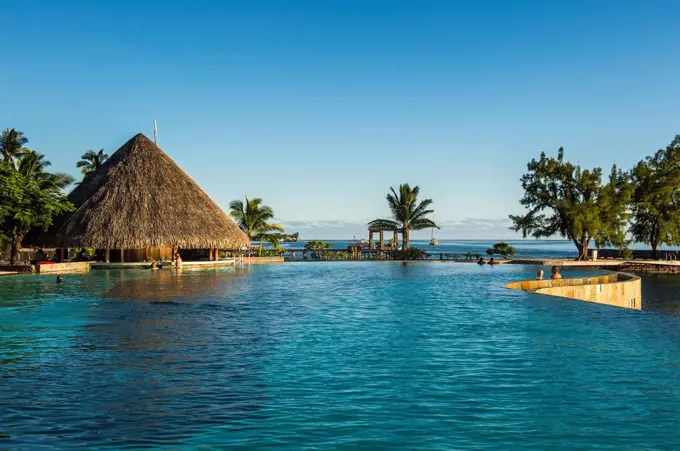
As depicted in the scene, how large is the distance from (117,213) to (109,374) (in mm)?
27189

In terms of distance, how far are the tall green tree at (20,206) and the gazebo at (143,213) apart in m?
1.75

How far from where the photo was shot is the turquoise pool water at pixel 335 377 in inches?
Answer: 260

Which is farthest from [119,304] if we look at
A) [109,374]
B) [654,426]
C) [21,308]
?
[654,426]

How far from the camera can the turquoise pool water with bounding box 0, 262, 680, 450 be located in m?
6.60

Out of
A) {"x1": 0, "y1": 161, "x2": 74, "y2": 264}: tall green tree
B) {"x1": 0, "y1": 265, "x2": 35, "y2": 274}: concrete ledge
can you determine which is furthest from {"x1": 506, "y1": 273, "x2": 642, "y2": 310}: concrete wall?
{"x1": 0, "y1": 161, "x2": 74, "y2": 264}: tall green tree

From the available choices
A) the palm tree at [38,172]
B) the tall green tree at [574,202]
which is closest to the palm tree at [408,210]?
the tall green tree at [574,202]

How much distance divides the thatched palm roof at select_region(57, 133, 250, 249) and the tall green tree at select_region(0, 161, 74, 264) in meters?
1.85

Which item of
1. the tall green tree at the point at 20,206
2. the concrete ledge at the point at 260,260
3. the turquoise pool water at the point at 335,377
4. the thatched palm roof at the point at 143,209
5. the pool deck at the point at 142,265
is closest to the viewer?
the turquoise pool water at the point at 335,377

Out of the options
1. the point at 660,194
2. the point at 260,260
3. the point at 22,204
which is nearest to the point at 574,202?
the point at 660,194

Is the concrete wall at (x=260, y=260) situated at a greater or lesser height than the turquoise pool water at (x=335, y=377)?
greater

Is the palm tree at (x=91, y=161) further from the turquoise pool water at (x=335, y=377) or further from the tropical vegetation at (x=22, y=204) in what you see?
the turquoise pool water at (x=335, y=377)

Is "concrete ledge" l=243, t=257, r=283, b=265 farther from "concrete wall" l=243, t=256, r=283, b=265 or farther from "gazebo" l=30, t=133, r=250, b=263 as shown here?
"gazebo" l=30, t=133, r=250, b=263

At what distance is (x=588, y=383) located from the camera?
8898 millimetres

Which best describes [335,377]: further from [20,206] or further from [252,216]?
[252,216]
